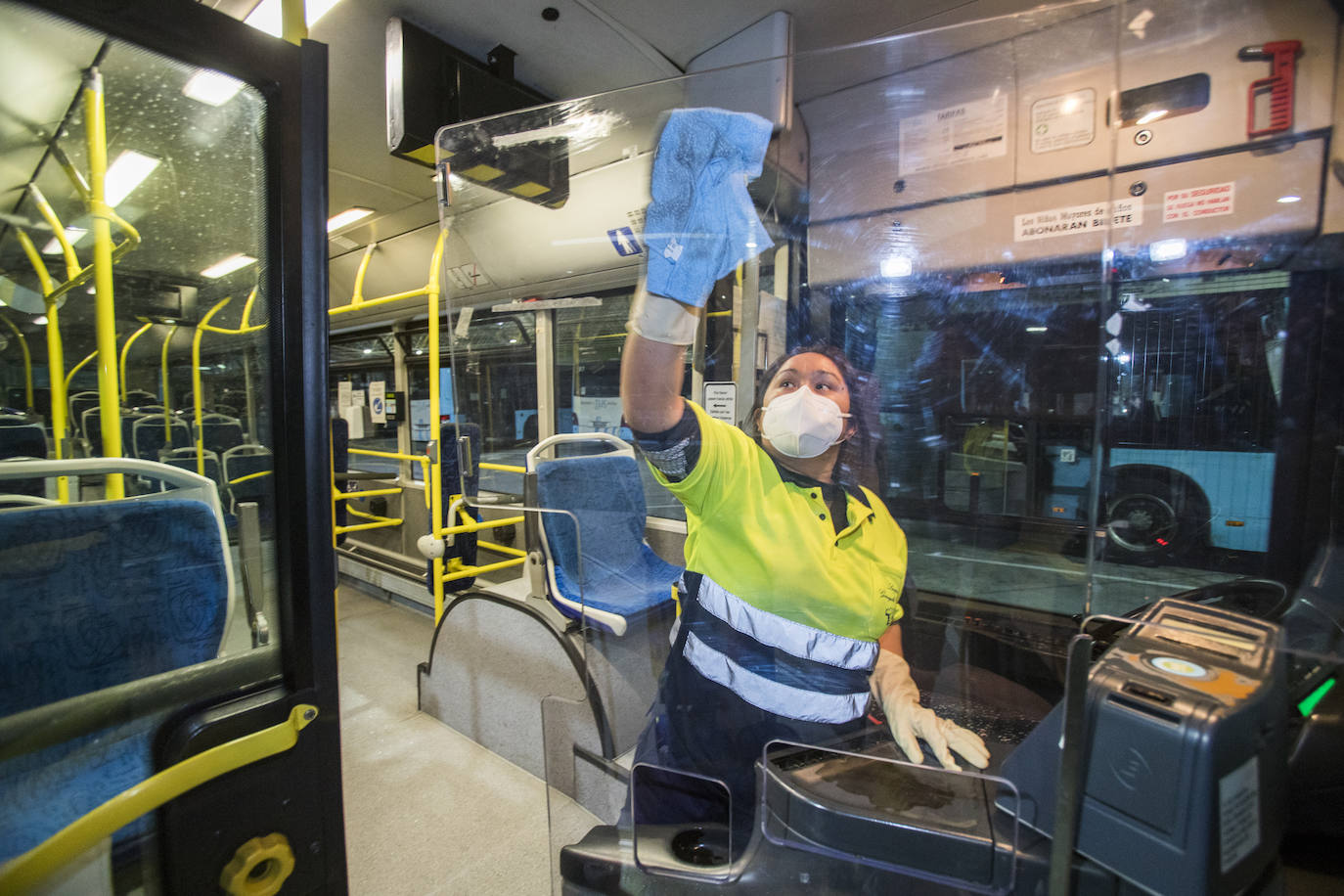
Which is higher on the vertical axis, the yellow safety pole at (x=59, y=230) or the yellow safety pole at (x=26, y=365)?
the yellow safety pole at (x=59, y=230)

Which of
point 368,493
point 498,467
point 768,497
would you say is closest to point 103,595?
point 498,467

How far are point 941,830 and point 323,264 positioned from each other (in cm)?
127

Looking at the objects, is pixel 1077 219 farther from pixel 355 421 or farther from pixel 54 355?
pixel 355 421

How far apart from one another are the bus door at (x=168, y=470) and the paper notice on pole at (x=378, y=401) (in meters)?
4.79

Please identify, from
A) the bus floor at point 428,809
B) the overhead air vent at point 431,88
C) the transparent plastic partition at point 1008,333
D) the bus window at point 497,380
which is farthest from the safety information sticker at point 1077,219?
the overhead air vent at point 431,88

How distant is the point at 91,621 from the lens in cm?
82

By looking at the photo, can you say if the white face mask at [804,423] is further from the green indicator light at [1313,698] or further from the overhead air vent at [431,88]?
the overhead air vent at [431,88]

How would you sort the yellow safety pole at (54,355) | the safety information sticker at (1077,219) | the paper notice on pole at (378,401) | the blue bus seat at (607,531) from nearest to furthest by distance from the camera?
the yellow safety pole at (54,355) → the safety information sticker at (1077,219) → the blue bus seat at (607,531) → the paper notice on pole at (378,401)

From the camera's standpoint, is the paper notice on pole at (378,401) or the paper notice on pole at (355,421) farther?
the paper notice on pole at (355,421)

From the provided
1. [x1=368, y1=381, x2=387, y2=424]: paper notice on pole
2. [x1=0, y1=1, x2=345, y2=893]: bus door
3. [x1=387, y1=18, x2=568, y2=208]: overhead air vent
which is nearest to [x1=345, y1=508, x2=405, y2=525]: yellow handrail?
[x1=368, y1=381, x2=387, y2=424]: paper notice on pole

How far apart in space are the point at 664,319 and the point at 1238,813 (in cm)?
101

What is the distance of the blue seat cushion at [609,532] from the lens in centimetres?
131

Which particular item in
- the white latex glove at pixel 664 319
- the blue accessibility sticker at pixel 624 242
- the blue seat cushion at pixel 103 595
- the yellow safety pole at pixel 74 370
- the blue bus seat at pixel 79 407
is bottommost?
the blue seat cushion at pixel 103 595

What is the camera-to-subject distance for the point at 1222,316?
0.96 meters
